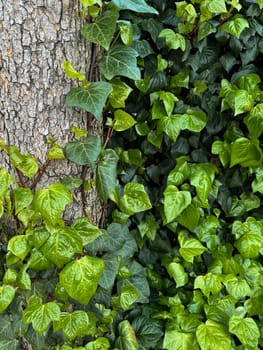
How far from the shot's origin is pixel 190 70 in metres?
1.41

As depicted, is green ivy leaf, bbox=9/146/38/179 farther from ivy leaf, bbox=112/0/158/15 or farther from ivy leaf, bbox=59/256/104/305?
ivy leaf, bbox=112/0/158/15

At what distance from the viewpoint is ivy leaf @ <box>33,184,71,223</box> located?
107 cm

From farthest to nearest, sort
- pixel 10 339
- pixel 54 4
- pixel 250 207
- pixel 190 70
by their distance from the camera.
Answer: pixel 250 207, pixel 190 70, pixel 10 339, pixel 54 4

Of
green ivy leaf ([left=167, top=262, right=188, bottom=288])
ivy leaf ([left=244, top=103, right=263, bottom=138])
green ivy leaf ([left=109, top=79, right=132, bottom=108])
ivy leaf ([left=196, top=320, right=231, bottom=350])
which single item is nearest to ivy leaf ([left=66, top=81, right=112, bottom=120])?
Result: green ivy leaf ([left=109, top=79, right=132, bottom=108])

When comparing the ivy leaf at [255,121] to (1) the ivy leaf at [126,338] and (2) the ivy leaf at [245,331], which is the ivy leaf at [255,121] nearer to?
(2) the ivy leaf at [245,331]

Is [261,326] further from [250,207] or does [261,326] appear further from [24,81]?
[24,81]

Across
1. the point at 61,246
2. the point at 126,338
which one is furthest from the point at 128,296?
the point at 61,246

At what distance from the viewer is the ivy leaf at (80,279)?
1.11 meters

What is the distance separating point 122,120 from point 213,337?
731mm

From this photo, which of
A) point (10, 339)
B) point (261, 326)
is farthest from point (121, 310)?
point (261, 326)

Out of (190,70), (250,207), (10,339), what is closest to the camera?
(10,339)

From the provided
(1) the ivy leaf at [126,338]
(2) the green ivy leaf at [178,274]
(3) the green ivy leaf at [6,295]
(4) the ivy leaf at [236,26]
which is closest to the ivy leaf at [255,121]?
(4) the ivy leaf at [236,26]

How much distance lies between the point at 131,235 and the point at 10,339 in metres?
0.49

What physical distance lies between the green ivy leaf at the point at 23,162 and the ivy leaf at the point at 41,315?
0.35 metres
